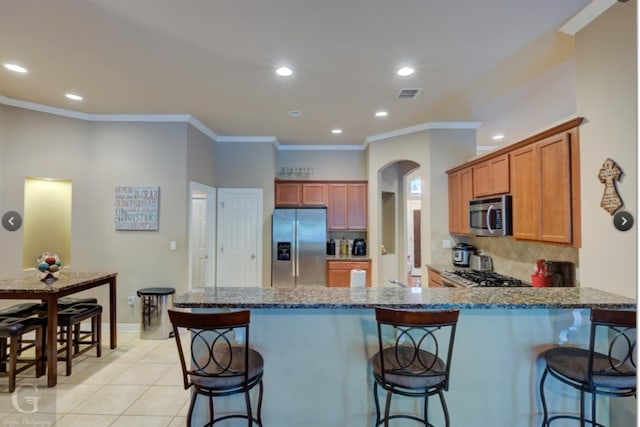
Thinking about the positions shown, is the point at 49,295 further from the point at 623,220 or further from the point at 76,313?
the point at 623,220

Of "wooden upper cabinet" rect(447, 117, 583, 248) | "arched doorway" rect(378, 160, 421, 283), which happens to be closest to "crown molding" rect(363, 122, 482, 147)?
"arched doorway" rect(378, 160, 421, 283)

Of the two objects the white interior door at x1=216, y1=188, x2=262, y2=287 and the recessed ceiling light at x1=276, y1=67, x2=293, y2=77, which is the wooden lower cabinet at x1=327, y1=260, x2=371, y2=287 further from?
the recessed ceiling light at x1=276, y1=67, x2=293, y2=77

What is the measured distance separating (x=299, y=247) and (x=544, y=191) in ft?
11.6

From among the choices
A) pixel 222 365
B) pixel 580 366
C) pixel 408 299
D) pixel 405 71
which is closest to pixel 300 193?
pixel 405 71

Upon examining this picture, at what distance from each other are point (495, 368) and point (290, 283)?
3760 millimetres

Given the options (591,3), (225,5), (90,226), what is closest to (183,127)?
(90,226)

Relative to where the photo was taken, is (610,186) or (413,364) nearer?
(413,364)

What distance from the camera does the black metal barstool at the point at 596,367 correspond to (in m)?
1.66

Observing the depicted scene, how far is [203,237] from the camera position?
604 centimetres

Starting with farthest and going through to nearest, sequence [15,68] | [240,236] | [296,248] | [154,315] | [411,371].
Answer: [240,236], [296,248], [154,315], [15,68], [411,371]

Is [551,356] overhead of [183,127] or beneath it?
beneath

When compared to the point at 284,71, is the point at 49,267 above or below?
below

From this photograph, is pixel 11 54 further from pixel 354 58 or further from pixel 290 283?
pixel 290 283

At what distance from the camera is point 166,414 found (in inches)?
102
